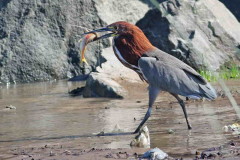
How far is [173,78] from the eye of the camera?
7.38 m

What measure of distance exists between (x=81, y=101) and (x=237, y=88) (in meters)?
2.46

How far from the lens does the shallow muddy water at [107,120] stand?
6535mm

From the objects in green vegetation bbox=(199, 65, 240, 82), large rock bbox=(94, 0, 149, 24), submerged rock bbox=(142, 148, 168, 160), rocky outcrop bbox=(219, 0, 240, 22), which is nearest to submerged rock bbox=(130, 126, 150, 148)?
submerged rock bbox=(142, 148, 168, 160)

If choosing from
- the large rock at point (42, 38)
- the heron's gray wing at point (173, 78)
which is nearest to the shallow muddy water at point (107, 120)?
the heron's gray wing at point (173, 78)

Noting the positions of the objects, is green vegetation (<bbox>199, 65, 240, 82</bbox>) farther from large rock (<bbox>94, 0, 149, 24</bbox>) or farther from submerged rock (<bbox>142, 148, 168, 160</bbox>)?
submerged rock (<bbox>142, 148, 168, 160</bbox>)

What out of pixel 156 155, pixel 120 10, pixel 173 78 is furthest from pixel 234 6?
pixel 156 155

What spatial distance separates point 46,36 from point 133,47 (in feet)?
24.8

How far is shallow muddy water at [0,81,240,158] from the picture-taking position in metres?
6.54

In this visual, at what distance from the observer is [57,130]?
7.73m

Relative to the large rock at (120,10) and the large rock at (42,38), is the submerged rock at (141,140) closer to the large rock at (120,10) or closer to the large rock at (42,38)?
the large rock at (42,38)

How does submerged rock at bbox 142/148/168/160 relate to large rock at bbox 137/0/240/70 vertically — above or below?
below

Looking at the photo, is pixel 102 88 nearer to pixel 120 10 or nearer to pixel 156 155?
pixel 120 10

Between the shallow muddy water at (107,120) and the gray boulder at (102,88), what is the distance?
193 mm

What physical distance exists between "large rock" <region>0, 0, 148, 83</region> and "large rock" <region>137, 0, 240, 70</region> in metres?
1.92
